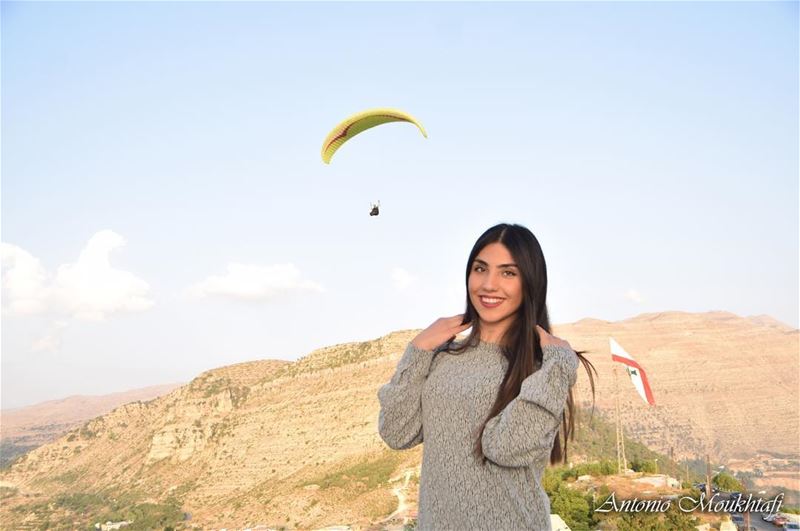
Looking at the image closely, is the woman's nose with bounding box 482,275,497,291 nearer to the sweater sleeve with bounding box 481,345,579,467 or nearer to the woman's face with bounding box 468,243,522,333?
the woman's face with bounding box 468,243,522,333

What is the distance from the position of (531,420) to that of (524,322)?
39cm

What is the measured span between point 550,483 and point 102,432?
5314 centimetres

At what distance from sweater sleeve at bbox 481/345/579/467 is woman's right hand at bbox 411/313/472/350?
36 centimetres

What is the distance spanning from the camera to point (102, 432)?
65.8 m

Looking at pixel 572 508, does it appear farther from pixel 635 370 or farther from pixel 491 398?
pixel 491 398

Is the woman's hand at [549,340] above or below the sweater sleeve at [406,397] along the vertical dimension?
above

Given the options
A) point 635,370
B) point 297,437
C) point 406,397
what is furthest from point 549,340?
point 297,437

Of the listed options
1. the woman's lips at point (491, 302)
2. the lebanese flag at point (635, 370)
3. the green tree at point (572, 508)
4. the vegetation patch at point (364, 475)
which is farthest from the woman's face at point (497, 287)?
the vegetation patch at point (364, 475)

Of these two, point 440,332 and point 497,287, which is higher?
point 497,287

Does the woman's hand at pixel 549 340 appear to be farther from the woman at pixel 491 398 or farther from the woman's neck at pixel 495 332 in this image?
the woman's neck at pixel 495 332

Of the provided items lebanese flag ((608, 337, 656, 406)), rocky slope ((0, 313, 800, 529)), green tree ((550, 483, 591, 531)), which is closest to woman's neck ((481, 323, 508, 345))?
green tree ((550, 483, 591, 531))

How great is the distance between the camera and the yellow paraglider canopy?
4.27 meters

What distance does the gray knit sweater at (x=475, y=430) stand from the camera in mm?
2211

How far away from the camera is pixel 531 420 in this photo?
2.21 meters
